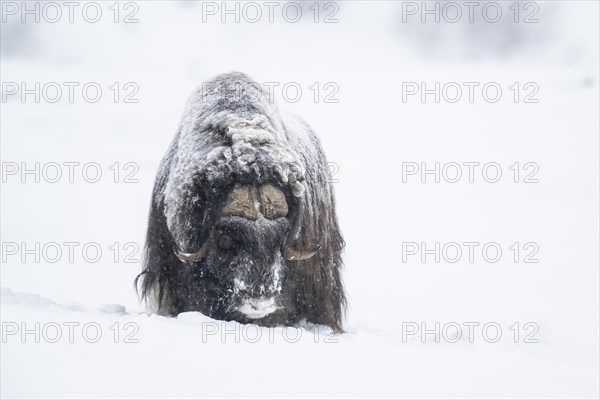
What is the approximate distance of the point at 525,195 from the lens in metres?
13.8

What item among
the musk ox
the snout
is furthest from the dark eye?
the snout

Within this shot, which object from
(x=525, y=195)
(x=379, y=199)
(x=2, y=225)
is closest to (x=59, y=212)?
(x=2, y=225)

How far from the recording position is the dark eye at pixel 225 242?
4449 mm

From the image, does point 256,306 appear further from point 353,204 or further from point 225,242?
point 353,204

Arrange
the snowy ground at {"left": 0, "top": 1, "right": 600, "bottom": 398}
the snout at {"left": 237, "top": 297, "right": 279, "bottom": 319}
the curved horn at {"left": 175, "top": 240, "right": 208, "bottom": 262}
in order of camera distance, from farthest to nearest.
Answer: the curved horn at {"left": 175, "top": 240, "right": 208, "bottom": 262} → the snout at {"left": 237, "top": 297, "right": 279, "bottom": 319} → the snowy ground at {"left": 0, "top": 1, "right": 600, "bottom": 398}

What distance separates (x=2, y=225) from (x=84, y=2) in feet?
36.6

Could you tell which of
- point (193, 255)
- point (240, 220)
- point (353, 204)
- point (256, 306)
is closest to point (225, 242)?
point (240, 220)

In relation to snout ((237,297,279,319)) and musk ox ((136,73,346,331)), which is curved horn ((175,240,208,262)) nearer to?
musk ox ((136,73,346,331))

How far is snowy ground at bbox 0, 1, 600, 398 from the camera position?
3.05 meters

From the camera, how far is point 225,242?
14.6ft

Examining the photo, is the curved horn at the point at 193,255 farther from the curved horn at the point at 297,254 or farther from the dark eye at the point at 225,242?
the curved horn at the point at 297,254

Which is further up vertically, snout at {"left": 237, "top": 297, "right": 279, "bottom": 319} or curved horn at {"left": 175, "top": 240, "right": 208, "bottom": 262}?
curved horn at {"left": 175, "top": 240, "right": 208, "bottom": 262}

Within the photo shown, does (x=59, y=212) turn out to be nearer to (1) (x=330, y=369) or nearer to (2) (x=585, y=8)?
(1) (x=330, y=369)

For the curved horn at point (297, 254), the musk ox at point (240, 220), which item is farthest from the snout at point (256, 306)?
the curved horn at point (297, 254)
